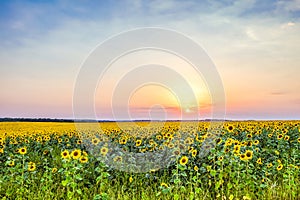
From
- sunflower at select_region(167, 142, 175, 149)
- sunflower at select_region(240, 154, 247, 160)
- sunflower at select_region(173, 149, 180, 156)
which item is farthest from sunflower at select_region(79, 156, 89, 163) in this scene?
sunflower at select_region(240, 154, 247, 160)

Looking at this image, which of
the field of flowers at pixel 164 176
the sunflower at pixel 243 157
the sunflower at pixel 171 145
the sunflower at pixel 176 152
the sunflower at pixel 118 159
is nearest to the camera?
the field of flowers at pixel 164 176

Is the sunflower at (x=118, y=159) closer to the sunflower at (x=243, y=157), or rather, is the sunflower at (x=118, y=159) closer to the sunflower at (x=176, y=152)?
the sunflower at (x=176, y=152)

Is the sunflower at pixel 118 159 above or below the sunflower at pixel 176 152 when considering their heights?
below

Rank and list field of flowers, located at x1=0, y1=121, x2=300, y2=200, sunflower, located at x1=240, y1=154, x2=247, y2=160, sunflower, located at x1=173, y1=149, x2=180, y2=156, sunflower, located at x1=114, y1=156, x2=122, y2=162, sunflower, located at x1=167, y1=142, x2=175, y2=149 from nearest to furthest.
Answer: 1. field of flowers, located at x1=0, y1=121, x2=300, y2=200
2. sunflower, located at x1=240, y1=154, x2=247, y2=160
3. sunflower, located at x1=114, y1=156, x2=122, y2=162
4. sunflower, located at x1=173, y1=149, x2=180, y2=156
5. sunflower, located at x1=167, y1=142, x2=175, y2=149

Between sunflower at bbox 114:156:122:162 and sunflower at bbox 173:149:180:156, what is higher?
sunflower at bbox 173:149:180:156

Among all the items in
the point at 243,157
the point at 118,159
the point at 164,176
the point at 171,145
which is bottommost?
the point at 164,176

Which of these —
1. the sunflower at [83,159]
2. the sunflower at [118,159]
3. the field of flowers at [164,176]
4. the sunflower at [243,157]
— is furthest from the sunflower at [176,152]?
the sunflower at [83,159]

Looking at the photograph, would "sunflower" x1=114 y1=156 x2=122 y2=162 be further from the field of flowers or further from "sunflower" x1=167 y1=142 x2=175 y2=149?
"sunflower" x1=167 y1=142 x2=175 y2=149

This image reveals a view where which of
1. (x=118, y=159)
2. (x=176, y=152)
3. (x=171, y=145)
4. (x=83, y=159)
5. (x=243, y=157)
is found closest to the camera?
(x=243, y=157)

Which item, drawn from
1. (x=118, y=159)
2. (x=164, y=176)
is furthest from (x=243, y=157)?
(x=118, y=159)

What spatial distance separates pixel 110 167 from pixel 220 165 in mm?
2173

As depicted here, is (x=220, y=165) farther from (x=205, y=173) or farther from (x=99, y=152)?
(x=99, y=152)

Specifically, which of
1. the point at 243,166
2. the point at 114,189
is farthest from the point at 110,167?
the point at 243,166

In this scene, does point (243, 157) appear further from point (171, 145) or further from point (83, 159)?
point (83, 159)
